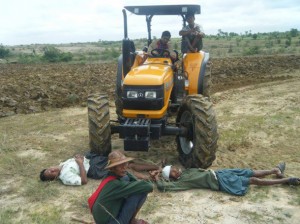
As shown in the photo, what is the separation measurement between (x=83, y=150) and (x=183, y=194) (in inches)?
114

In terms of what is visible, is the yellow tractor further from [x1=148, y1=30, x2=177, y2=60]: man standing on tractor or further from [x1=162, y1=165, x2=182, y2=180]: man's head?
[x1=162, y1=165, x2=182, y2=180]: man's head

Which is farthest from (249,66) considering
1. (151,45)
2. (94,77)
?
(151,45)

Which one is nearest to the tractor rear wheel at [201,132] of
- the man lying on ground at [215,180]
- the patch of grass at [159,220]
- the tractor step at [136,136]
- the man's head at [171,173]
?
the man lying on ground at [215,180]

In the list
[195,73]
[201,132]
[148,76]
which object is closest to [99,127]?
[148,76]

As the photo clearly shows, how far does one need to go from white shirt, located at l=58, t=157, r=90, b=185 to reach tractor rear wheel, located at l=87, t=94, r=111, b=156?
397 mm

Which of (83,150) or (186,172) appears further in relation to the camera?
(83,150)

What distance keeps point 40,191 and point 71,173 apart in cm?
52

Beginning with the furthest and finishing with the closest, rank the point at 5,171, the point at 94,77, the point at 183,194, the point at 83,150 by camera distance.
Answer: the point at 94,77, the point at 83,150, the point at 5,171, the point at 183,194

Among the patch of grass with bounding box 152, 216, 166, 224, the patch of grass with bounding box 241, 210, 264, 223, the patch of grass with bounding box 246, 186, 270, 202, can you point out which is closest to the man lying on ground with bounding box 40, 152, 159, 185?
the patch of grass with bounding box 152, 216, 166, 224

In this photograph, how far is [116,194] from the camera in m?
4.37

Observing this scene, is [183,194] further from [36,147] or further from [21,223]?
[36,147]

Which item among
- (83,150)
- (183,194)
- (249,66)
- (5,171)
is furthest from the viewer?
(249,66)

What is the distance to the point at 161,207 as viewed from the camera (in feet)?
18.3

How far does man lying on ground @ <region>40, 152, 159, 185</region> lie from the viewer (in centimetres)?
638
